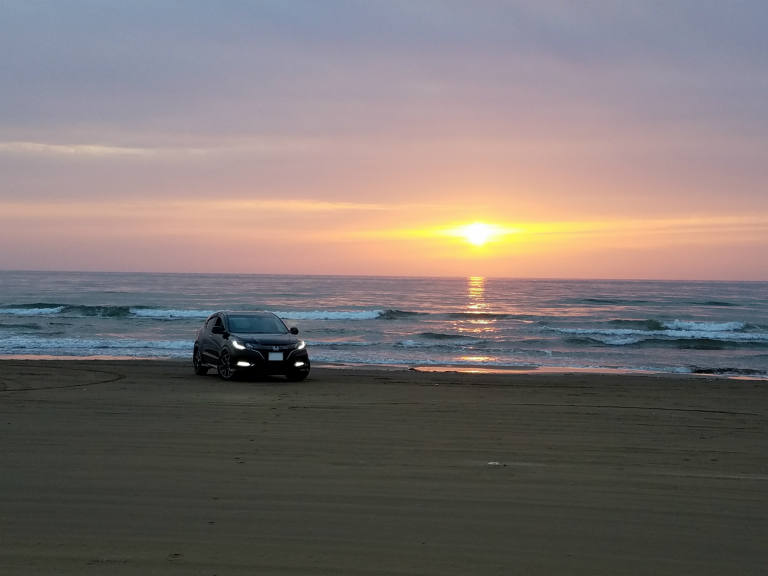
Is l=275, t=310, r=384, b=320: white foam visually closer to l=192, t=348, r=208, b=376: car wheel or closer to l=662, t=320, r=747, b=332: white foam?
l=662, t=320, r=747, b=332: white foam

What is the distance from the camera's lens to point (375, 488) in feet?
21.0

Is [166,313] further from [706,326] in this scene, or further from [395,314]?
[706,326]

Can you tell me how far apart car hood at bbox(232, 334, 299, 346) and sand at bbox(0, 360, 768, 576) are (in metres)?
4.03

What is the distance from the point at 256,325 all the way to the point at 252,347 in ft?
3.67

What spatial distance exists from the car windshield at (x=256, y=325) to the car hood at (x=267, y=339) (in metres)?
0.28

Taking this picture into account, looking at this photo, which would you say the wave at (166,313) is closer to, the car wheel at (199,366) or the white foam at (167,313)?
the white foam at (167,313)

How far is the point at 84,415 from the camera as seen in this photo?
1032 cm

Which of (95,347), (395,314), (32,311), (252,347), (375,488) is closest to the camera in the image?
(375,488)

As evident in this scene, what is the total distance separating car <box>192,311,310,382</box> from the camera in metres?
16.5

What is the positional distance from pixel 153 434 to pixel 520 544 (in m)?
5.26

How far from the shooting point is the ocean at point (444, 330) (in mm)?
26531

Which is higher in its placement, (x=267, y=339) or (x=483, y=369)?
(x=267, y=339)

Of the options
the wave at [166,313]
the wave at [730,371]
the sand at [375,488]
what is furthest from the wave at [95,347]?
the wave at [730,371]

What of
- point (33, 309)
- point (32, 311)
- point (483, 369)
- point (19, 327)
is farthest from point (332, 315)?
point (483, 369)
